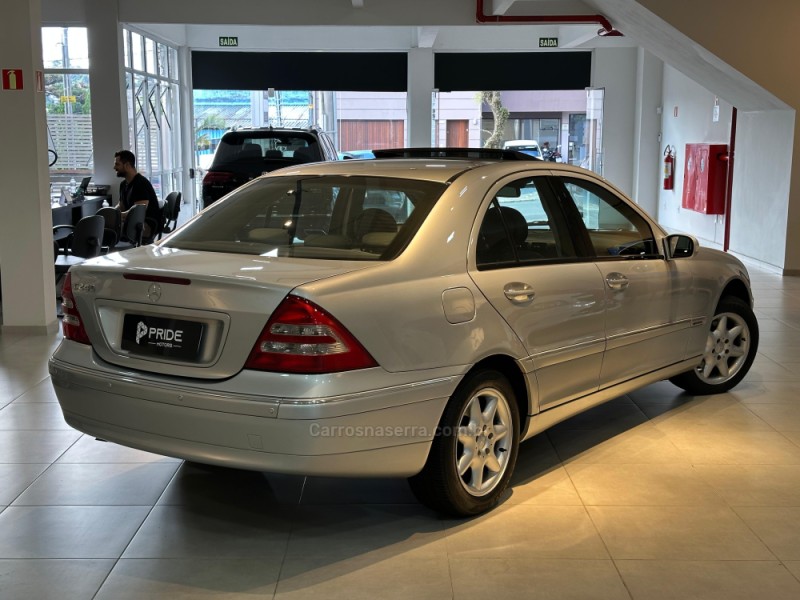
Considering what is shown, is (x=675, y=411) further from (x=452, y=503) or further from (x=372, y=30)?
(x=372, y=30)

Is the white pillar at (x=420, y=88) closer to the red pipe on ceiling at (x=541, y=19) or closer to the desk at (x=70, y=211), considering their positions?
the red pipe on ceiling at (x=541, y=19)

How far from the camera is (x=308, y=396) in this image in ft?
9.89

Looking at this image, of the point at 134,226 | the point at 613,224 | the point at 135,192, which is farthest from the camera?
the point at 135,192

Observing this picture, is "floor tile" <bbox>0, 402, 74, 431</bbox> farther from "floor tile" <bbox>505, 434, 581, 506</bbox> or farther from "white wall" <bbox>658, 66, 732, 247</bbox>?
"white wall" <bbox>658, 66, 732, 247</bbox>

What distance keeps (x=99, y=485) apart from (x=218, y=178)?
871cm

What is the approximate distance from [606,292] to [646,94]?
14798 millimetres

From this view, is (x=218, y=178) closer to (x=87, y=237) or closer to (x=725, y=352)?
(x=87, y=237)

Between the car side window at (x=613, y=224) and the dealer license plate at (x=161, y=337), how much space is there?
6.60ft

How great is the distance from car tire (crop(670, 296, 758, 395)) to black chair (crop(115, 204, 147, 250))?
19.1 ft

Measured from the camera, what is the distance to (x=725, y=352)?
5469mm

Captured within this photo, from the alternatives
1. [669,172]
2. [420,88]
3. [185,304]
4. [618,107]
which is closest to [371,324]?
[185,304]

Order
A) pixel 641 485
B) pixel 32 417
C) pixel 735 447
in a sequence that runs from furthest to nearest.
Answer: pixel 32 417
pixel 735 447
pixel 641 485

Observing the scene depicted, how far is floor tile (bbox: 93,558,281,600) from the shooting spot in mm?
3035

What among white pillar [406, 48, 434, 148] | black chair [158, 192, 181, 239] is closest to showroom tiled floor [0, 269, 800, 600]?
black chair [158, 192, 181, 239]
